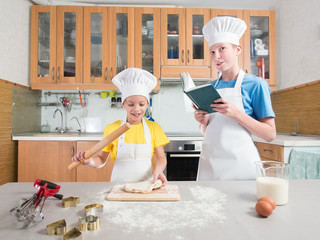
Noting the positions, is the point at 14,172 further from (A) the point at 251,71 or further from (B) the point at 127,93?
(A) the point at 251,71

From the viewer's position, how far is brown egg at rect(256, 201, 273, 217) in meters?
0.60

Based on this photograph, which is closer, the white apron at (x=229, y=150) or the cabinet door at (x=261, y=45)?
the white apron at (x=229, y=150)

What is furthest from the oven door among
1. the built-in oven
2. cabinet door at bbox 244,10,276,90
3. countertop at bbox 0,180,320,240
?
countertop at bbox 0,180,320,240

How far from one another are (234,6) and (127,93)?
8.89 ft

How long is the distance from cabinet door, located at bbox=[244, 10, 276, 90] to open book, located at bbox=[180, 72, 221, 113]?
1.97m

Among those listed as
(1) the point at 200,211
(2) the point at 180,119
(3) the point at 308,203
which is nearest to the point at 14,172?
(2) the point at 180,119

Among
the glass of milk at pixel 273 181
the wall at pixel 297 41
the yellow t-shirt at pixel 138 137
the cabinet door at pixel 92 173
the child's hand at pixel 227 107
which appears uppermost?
the wall at pixel 297 41

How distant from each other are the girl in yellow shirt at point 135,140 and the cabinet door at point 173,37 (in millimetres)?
1669

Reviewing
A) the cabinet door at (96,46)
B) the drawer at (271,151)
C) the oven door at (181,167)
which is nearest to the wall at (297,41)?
the drawer at (271,151)

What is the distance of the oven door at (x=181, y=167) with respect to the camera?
2.49 m

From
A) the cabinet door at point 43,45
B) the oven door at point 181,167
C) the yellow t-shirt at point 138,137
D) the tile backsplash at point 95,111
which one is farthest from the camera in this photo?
the tile backsplash at point 95,111

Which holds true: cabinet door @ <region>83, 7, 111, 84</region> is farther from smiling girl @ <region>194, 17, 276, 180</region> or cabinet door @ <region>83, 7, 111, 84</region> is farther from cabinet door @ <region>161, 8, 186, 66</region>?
smiling girl @ <region>194, 17, 276, 180</region>

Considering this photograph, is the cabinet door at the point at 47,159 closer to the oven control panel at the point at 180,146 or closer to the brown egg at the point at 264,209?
the oven control panel at the point at 180,146

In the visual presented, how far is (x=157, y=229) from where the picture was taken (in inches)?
21.6
